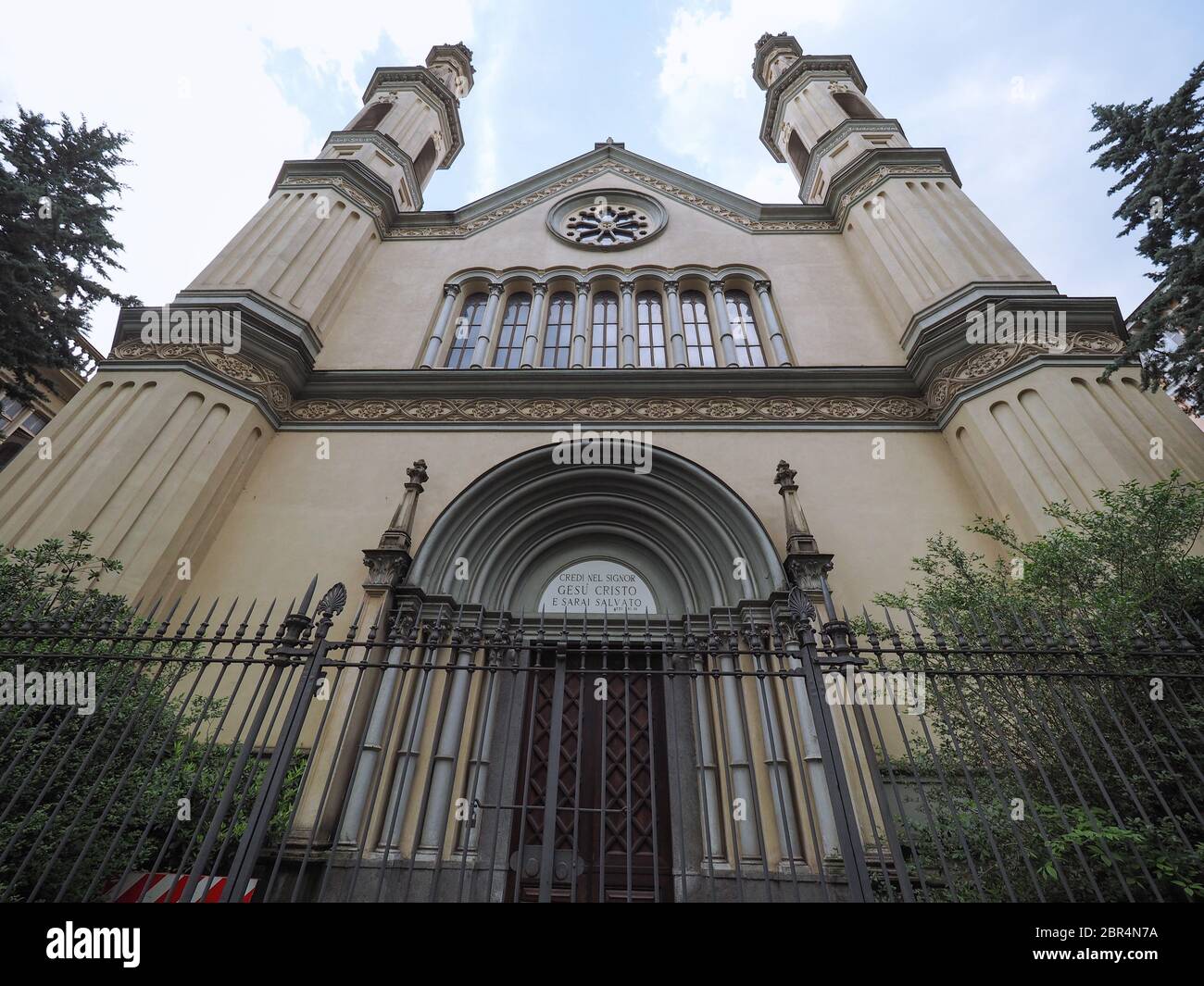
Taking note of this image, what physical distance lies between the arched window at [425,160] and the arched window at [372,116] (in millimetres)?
1302

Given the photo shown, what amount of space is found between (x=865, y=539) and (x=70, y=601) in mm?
8399

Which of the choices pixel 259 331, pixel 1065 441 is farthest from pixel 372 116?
pixel 1065 441

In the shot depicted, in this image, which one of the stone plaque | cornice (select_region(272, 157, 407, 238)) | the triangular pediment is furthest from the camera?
the triangular pediment

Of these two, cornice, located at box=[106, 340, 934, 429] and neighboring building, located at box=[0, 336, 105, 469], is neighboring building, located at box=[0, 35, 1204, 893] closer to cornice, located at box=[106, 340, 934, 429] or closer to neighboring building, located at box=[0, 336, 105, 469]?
cornice, located at box=[106, 340, 934, 429]

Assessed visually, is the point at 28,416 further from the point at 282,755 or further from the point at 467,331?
the point at 282,755

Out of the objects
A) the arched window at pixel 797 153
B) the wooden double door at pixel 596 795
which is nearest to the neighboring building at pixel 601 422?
the wooden double door at pixel 596 795

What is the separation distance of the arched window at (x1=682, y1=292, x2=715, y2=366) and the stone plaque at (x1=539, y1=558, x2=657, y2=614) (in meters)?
4.57

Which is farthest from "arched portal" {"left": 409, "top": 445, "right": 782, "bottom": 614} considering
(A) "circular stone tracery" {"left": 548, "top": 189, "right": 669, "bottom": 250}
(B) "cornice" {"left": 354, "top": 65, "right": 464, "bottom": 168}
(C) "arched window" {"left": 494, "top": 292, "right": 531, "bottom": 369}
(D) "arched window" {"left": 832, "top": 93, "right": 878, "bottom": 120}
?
(B) "cornice" {"left": 354, "top": 65, "right": 464, "bottom": 168}

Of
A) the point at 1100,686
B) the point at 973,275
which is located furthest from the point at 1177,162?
the point at 1100,686

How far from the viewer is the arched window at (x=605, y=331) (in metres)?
11.4

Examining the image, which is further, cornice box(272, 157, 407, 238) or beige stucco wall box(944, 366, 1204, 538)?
cornice box(272, 157, 407, 238)

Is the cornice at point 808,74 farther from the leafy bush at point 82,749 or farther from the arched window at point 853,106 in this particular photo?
the leafy bush at point 82,749

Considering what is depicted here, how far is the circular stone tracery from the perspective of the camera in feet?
46.4

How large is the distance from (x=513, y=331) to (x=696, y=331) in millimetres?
3725
